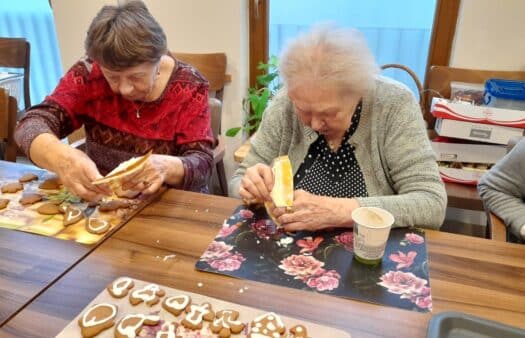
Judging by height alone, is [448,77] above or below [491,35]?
below

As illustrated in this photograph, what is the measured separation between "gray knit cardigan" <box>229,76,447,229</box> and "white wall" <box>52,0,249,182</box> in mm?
1501

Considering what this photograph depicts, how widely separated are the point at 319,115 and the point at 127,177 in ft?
1.90

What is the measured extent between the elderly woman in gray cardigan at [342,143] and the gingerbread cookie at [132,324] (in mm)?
436

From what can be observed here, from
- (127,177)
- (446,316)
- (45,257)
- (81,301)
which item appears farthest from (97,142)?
(446,316)

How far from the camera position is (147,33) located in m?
1.30

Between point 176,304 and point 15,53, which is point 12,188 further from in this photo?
point 15,53

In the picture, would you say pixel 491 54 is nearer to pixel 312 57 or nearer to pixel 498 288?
pixel 312 57

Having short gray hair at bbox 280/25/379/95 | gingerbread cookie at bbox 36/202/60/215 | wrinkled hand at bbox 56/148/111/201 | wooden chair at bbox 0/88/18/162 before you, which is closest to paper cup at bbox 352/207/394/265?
short gray hair at bbox 280/25/379/95

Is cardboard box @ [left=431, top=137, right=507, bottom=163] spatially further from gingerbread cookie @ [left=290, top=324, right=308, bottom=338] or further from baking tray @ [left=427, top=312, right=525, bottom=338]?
gingerbread cookie @ [left=290, top=324, right=308, bottom=338]

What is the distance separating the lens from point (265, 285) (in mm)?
925

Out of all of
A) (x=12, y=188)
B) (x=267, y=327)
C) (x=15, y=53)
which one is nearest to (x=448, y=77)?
(x=267, y=327)

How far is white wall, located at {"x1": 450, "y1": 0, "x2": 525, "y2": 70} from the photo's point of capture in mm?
2316

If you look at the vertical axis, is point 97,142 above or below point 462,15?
below

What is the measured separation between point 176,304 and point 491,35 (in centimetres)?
234
